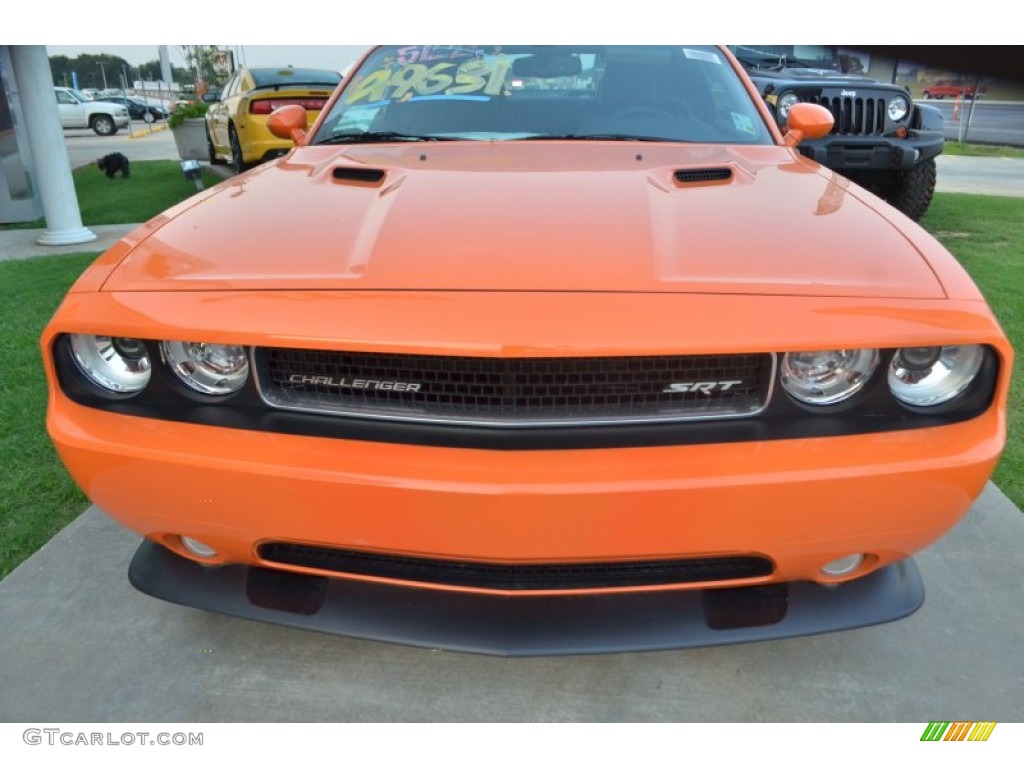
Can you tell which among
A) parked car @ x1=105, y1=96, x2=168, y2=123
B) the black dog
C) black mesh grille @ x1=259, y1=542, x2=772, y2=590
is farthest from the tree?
black mesh grille @ x1=259, y1=542, x2=772, y2=590

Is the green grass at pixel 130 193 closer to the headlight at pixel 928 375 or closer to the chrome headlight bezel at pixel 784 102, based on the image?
the chrome headlight bezel at pixel 784 102

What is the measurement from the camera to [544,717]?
67.0 inches

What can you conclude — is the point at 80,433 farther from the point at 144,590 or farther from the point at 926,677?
the point at 926,677

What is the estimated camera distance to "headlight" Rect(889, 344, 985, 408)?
1437 mm

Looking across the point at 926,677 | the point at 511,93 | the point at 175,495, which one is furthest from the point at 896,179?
the point at 175,495

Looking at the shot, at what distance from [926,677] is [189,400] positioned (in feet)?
5.91

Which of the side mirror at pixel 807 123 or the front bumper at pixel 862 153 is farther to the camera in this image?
the front bumper at pixel 862 153

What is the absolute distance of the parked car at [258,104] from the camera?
8.41m

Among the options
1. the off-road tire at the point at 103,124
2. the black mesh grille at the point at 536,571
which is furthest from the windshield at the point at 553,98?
the off-road tire at the point at 103,124

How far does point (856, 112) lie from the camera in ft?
20.8

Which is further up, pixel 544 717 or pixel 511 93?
pixel 511 93

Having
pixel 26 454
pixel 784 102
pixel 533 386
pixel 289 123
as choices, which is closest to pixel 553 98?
pixel 289 123

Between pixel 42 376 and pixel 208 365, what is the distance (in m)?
2.55

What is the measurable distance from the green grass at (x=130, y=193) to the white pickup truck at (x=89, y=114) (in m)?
14.8
